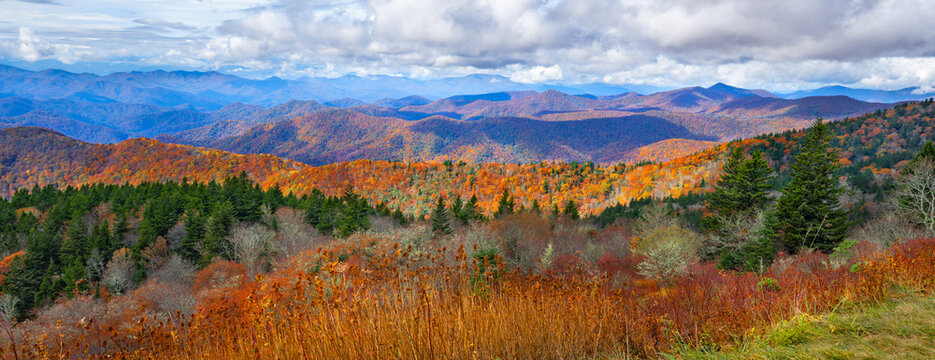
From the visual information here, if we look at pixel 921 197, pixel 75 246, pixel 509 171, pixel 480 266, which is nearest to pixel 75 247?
pixel 75 246

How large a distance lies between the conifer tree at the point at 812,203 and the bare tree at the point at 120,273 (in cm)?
5101

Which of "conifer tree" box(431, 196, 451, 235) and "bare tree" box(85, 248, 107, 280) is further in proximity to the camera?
"conifer tree" box(431, 196, 451, 235)

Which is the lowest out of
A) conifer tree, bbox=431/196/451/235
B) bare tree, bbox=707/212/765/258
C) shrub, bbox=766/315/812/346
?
conifer tree, bbox=431/196/451/235

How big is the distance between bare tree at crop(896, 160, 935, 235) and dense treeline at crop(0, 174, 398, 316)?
42.8 m

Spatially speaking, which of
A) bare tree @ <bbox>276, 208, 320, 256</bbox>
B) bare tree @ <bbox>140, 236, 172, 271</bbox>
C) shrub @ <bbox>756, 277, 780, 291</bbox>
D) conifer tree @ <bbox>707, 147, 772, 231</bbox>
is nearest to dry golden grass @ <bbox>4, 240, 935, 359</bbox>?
shrub @ <bbox>756, 277, 780, 291</bbox>

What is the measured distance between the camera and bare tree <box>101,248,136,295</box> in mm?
A: 35000

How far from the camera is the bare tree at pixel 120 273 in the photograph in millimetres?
35000

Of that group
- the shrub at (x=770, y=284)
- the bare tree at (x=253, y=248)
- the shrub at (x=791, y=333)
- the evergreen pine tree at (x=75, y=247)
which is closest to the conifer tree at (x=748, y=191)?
the shrub at (x=770, y=284)

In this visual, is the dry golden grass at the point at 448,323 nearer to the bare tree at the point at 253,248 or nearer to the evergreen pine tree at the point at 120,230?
the bare tree at the point at 253,248

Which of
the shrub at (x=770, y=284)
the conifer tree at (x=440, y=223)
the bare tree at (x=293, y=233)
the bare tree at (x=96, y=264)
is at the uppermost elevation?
the shrub at (x=770, y=284)

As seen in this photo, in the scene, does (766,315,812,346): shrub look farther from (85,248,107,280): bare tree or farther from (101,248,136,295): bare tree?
(85,248,107,280): bare tree

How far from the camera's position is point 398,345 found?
3510 mm

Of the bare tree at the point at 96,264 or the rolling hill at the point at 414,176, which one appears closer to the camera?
the bare tree at the point at 96,264

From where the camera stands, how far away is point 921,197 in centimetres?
2372
